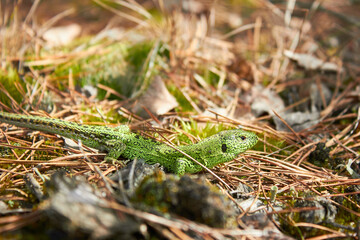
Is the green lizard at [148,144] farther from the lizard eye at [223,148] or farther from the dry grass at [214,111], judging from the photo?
the dry grass at [214,111]

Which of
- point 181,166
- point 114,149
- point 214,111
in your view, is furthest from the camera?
point 214,111

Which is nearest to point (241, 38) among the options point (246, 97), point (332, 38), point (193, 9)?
point (193, 9)

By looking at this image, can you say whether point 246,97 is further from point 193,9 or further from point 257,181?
point 193,9

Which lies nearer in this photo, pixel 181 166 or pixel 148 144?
pixel 181 166

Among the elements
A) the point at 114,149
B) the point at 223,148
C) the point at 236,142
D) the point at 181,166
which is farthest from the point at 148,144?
the point at 236,142

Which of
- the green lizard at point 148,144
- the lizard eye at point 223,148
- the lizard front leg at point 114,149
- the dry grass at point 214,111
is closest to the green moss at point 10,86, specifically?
the dry grass at point 214,111

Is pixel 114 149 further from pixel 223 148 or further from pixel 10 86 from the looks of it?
pixel 10 86

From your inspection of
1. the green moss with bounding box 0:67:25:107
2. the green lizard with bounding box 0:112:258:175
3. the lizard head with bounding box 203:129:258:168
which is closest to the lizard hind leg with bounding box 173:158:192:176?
the green lizard with bounding box 0:112:258:175

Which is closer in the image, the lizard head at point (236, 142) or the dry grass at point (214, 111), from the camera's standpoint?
the dry grass at point (214, 111)
